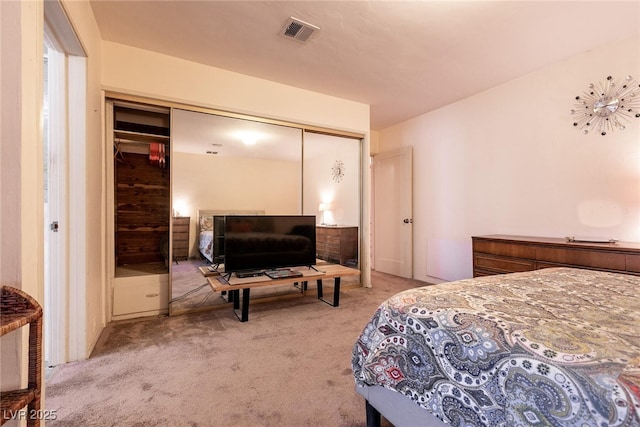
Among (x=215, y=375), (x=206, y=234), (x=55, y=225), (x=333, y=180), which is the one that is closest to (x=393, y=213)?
(x=333, y=180)

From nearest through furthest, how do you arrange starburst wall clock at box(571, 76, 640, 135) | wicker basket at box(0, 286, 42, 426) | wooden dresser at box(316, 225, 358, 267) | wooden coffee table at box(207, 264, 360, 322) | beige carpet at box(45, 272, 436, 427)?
wicker basket at box(0, 286, 42, 426) → beige carpet at box(45, 272, 436, 427) → starburst wall clock at box(571, 76, 640, 135) → wooden coffee table at box(207, 264, 360, 322) → wooden dresser at box(316, 225, 358, 267)

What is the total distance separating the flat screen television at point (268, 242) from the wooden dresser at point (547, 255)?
6.34 feet

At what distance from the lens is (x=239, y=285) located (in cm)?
269

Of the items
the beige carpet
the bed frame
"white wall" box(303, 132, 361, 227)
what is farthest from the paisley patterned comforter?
"white wall" box(303, 132, 361, 227)

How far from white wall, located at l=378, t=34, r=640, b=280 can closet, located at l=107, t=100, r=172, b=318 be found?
358cm

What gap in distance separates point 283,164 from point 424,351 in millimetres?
2854

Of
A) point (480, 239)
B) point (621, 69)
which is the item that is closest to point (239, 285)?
point (480, 239)

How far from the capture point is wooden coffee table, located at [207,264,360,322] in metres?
2.71

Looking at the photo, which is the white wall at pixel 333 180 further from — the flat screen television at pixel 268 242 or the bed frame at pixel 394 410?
the bed frame at pixel 394 410

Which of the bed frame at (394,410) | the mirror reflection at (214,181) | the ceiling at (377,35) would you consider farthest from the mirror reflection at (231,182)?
the bed frame at (394,410)

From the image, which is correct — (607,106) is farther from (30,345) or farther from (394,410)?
(30,345)

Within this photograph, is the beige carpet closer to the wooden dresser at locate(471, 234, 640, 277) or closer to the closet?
the closet

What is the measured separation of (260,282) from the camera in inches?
111

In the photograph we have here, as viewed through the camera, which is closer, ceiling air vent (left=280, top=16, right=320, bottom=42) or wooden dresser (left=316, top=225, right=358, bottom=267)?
ceiling air vent (left=280, top=16, right=320, bottom=42)
